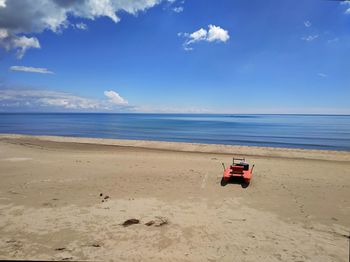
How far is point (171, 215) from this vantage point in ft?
26.3

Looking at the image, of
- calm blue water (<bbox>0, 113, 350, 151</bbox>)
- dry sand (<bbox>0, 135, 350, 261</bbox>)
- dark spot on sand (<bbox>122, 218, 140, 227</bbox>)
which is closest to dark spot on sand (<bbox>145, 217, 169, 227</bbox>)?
dry sand (<bbox>0, 135, 350, 261</bbox>)

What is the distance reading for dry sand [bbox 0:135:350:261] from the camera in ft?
19.3

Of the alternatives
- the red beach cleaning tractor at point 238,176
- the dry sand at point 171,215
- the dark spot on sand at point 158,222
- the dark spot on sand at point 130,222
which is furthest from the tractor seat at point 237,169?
the dark spot on sand at point 130,222

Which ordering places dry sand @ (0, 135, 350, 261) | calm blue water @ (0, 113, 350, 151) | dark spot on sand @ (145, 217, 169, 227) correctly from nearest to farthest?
1. dry sand @ (0, 135, 350, 261)
2. dark spot on sand @ (145, 217, 169, 227)
3. calm blue water @ (0, 113, 350, 151)

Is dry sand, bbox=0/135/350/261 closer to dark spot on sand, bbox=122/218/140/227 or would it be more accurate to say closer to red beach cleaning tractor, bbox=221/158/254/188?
dark spot on sand, bbox=122/218/140/227

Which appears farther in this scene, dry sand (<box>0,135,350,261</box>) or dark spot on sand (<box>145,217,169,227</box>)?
dark spot on sand (<box>145,217,169,227</box>)

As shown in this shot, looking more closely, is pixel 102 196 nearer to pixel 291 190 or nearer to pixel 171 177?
pixel 171 177

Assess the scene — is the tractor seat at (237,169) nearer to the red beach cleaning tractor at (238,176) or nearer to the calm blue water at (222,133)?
the red beach cleaning tractor at (238,176)

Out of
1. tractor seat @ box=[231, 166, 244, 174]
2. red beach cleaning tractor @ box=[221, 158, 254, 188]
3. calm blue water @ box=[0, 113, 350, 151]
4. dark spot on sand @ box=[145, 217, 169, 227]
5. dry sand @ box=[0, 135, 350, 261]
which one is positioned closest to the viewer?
dry sand @ box=[0, 135, 350, 261]

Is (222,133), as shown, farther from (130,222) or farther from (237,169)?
(130,222)

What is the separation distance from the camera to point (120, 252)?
5844 millimetres

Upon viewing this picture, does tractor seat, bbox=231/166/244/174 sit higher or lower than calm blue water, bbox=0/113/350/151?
higher

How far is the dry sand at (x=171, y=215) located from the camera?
5.89 m

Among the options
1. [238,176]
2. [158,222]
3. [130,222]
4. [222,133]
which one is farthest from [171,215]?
[222,133]
